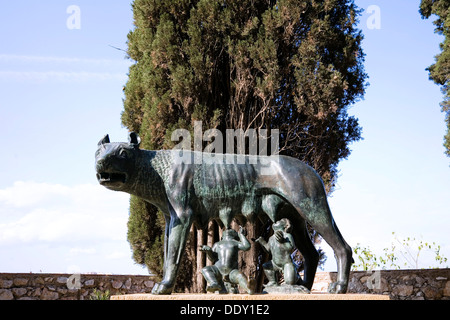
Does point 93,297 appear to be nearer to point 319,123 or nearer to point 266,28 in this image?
point 319,123

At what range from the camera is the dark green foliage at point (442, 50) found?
37.1 ft

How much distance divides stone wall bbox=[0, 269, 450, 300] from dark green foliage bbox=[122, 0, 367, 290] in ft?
3.02

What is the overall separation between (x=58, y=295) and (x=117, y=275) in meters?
1.08

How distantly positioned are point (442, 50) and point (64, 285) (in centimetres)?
996

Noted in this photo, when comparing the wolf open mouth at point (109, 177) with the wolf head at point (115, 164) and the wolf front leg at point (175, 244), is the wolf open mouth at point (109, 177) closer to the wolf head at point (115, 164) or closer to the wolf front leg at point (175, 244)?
the wolf head at point (115, 164)

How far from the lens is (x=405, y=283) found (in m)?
8.84

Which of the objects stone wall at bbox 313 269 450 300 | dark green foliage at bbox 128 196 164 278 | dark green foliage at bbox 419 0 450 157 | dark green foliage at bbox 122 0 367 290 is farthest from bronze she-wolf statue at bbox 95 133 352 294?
dark green foliage at bbox 419 0 450 157

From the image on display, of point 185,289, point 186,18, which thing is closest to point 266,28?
point 186,18

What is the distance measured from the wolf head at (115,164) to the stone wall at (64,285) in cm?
470

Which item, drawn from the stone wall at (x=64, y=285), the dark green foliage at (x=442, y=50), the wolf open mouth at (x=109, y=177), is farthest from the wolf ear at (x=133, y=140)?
the dark green foliage at (x=442, y=50)

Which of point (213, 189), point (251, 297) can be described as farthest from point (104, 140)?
point (251, 297)

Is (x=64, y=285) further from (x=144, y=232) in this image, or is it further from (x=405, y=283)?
(x=405, y=283)

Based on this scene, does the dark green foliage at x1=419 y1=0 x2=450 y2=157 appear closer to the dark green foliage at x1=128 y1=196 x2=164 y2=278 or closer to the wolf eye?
the dark green foliage at x1=128 y1=196 x2=164 y2=278
